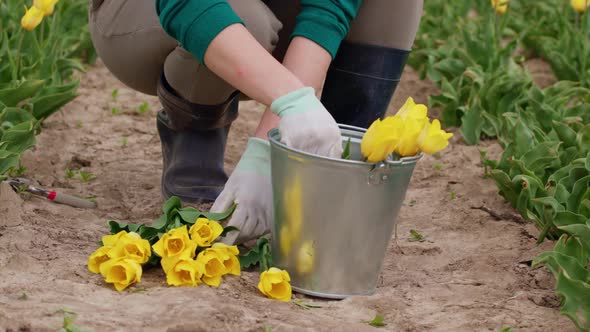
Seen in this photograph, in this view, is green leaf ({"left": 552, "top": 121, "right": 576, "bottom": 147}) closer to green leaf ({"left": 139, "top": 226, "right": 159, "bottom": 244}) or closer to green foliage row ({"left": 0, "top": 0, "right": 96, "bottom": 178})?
green leaf ({"left": 139, "top": 226, "right": 159, "bottom": 244})

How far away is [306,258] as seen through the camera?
7.14 ft

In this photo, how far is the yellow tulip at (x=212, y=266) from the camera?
2180mm

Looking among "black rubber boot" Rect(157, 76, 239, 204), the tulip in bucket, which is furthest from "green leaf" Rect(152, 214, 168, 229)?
"black rubber boot" Rect(157, 76, 239, 204)

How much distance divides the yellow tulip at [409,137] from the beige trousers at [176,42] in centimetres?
60

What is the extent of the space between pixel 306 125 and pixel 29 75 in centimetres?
164

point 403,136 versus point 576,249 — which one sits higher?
point 403,136

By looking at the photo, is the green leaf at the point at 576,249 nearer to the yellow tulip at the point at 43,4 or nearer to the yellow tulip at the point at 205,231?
the yellow tulip at the point at 205,231

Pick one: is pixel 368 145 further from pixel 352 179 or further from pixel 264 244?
pixel 264 244

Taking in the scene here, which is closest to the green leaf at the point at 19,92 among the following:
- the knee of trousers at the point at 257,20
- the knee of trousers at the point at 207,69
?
the knee of trousers at the point at 207,69

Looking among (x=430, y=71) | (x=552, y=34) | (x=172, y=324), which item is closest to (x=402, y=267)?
(x=172, y=324)

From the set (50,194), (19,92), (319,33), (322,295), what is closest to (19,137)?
(50,194)

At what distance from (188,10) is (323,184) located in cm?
49

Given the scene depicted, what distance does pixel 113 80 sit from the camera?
14.4 feet

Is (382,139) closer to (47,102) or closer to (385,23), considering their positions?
(385,23)
